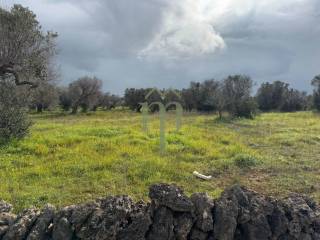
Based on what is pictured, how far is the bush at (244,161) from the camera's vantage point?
11828 mm

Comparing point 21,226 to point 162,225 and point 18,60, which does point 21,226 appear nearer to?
point 162,225

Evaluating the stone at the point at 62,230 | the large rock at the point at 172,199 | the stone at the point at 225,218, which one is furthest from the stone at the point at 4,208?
the stone at the point at 225,218

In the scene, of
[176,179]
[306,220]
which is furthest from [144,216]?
[176,179]

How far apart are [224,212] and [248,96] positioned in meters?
30.8

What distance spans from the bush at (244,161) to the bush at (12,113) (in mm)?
7271

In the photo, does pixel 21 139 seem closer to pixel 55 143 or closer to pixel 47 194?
pixel 55 143

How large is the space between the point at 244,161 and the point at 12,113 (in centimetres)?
799

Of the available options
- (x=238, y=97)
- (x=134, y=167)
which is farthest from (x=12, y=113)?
(x=238, y=97)

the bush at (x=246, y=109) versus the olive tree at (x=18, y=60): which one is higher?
the olive tree at (x=18, y=60)

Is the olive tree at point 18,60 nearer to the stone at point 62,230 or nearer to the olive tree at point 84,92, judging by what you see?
the stone at point 62,230

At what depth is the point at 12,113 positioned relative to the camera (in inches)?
601

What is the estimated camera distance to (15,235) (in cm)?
483

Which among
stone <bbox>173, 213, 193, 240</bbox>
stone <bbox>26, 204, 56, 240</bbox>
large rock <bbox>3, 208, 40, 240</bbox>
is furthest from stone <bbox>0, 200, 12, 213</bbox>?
stone <bbox>173, 213, 193, 240</bbox>

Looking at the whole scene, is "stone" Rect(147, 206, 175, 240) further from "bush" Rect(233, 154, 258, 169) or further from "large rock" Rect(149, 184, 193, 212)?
"bush" Rect(233, 154, 258, 169)
